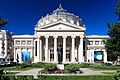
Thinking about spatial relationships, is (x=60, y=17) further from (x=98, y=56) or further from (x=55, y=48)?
(x=98, y=56)

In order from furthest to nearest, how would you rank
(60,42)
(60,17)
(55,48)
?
(60,17), (60,42), (55,48)

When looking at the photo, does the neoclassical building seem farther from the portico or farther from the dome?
the dome

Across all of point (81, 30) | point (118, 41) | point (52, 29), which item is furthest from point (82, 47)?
point (118, 41)

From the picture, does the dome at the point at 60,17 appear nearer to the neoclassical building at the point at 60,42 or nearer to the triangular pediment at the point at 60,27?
the neoclassical building at the point at 60,42

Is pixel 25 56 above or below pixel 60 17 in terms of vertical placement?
below

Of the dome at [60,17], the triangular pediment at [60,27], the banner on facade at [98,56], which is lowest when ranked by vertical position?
the banner on facade at [98,56]

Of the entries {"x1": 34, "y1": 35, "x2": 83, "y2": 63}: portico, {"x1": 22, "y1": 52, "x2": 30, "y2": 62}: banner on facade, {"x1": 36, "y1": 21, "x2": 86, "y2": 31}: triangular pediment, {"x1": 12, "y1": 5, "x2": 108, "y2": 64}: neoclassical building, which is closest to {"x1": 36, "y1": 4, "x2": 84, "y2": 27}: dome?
{"x1": 12, "y1": 5, "x2": 108, "y2": 64}: neoclassical building

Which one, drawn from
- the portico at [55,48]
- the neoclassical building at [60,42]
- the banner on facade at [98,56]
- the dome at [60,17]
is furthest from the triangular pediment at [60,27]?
the dome at [60,17]

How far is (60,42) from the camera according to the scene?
103562mm

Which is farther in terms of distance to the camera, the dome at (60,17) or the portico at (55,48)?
the dome at (60,17)

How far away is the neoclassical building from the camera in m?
97.5

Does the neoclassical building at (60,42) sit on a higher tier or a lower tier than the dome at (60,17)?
lower

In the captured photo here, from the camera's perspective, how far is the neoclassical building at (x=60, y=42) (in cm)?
9750

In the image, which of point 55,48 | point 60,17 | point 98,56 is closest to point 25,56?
point 55,48
